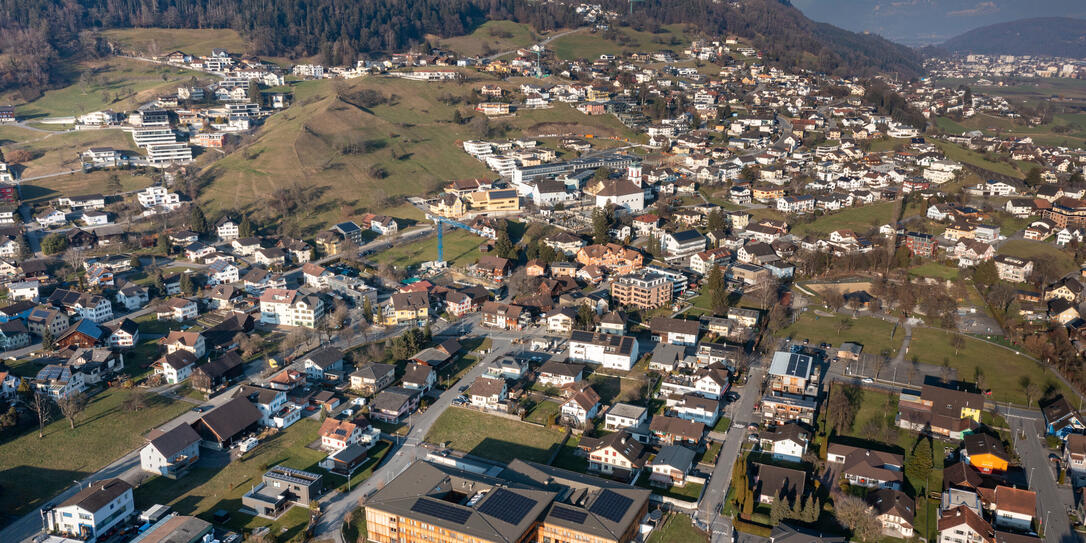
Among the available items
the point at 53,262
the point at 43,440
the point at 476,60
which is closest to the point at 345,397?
the point at 43,440

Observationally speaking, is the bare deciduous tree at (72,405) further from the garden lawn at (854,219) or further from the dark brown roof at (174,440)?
the garden lawn at (854,219)

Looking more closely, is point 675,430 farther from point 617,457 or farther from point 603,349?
point 603,349

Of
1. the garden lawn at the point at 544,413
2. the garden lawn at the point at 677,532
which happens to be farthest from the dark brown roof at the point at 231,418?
the garden lawn at the point at 677,532

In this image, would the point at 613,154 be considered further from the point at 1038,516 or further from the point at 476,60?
the point at 1038,516

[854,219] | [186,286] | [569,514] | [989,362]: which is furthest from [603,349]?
[854,219]

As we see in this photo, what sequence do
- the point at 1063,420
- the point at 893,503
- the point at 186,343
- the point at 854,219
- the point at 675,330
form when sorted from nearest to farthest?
the point at 893,503 < the point at 1063,420 < the point at 186,343 < the point at 675,330 < the point at 854,219

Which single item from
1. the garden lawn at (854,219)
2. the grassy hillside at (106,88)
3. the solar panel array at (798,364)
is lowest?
the solar panel array at (798,364)

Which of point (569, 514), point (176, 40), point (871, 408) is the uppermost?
point (176, 40)
